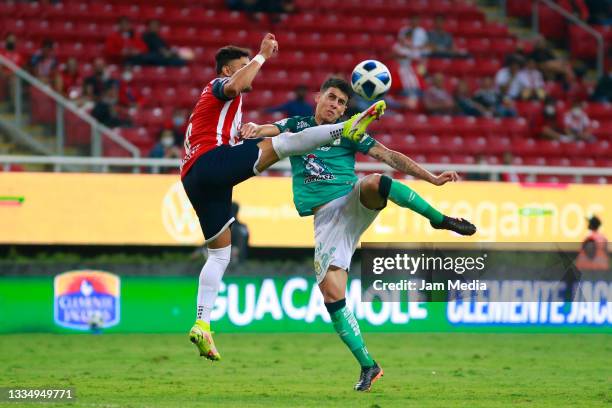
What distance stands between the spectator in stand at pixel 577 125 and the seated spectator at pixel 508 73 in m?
1.21

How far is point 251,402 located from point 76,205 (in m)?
7.75

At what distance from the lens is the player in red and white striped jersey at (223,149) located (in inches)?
358

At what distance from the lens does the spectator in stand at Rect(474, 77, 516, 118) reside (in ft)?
70.2

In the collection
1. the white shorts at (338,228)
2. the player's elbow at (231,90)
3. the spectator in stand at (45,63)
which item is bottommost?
the white shorts at (338,228)

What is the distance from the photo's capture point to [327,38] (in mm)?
22344

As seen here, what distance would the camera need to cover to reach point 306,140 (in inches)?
357

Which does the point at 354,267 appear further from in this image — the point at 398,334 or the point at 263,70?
the point at 263,70

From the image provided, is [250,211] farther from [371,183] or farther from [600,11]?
[600,11]

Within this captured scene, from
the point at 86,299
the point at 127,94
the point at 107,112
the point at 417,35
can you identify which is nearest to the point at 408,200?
the point at 86,299

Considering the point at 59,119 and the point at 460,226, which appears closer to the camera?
the point at 460,226

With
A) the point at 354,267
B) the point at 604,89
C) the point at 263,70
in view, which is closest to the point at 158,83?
the point at 263,70

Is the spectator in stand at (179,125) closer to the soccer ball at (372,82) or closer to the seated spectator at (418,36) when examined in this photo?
the seated spectator at (418,36)

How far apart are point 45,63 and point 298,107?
13.5ft

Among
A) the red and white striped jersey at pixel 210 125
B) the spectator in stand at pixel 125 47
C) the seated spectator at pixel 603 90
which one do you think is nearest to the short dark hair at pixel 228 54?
the red and white striped jersey at pixel 210 125
